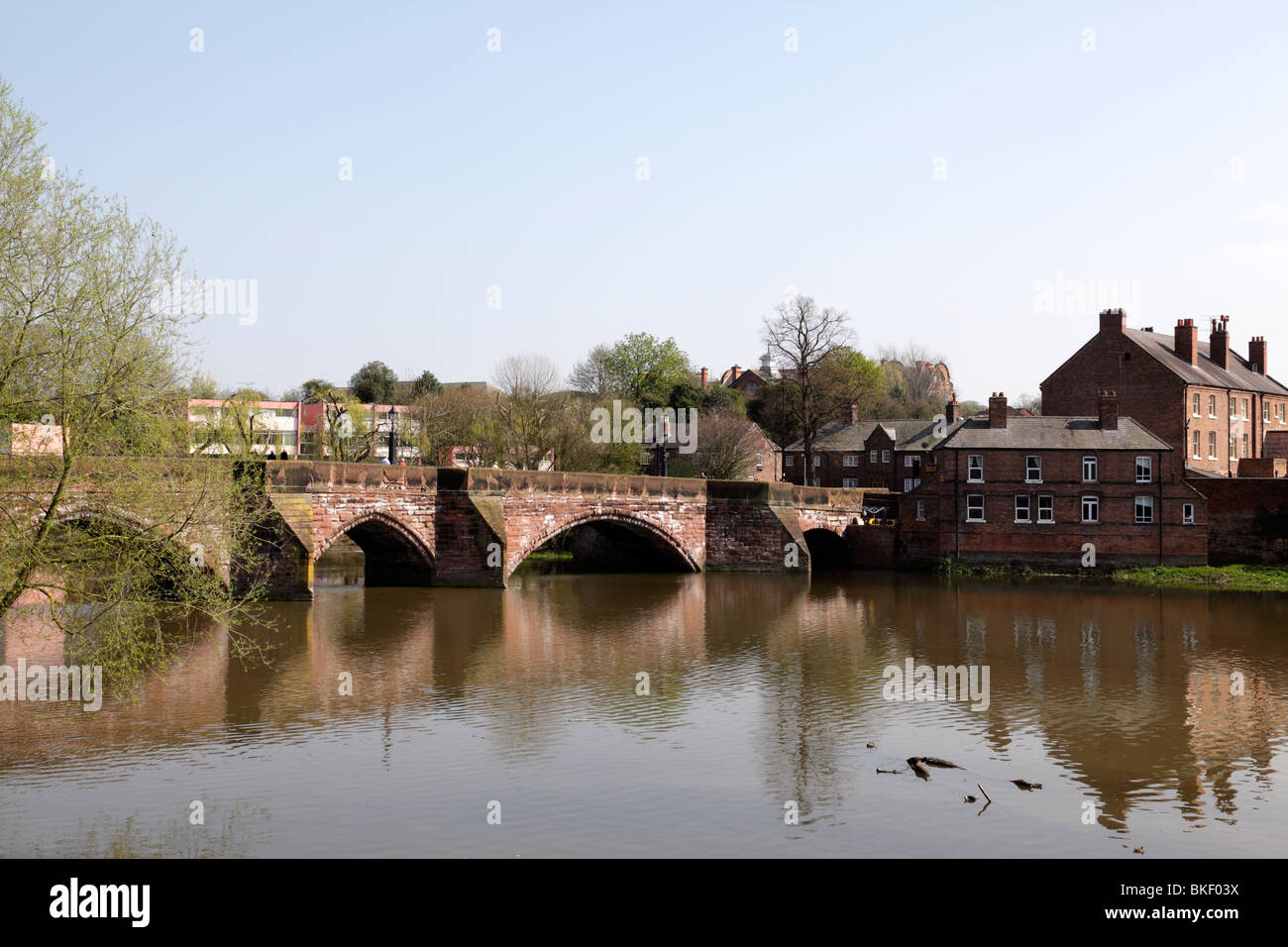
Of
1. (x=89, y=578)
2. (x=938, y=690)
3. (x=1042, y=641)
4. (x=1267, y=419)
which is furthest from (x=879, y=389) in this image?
(x=89, y=578)

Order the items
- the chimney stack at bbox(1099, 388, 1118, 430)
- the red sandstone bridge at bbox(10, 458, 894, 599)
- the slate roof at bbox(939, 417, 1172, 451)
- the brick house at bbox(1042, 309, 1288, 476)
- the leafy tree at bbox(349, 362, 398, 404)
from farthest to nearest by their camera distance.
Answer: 1. the leafy tree at bbox(349, 362, 398, 404)
2. the brick house at bbox(1042, 309, 1288, 476)
3. the chimney stack at bbox(1099, 388, 1118, 430)
4. the slate roof at bbox(939, 417, 1172, 451)
5. the red sandstone bridge at bbox(10, 458, 894, 599)

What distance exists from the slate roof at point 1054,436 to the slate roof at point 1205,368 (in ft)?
32.2

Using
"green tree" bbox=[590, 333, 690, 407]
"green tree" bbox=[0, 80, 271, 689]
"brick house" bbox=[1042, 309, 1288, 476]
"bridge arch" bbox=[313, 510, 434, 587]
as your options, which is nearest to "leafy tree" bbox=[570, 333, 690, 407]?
"green tree" bbox=[590, 333, 690, 407]

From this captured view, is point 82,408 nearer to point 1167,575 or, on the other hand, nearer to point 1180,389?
point 1167,575

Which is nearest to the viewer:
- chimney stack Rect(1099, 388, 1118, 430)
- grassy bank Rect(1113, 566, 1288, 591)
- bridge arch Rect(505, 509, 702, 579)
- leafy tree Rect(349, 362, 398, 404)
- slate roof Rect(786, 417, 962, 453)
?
bridge arch Rect(505, 509, 702, 579)

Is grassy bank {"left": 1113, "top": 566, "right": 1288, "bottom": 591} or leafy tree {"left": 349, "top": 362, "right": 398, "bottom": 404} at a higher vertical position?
leafy tree {"left": 349, "top": 362, "right": 398, "bottom": 404}

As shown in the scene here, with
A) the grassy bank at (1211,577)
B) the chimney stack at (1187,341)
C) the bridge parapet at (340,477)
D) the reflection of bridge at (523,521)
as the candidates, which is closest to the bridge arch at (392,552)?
the reflection of bridge at (523,521)

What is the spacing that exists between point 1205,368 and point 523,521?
39344 millimetres

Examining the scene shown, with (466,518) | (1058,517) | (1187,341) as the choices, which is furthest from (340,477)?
(1187,341)

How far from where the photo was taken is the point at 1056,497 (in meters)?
47.1

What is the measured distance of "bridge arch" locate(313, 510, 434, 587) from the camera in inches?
1363

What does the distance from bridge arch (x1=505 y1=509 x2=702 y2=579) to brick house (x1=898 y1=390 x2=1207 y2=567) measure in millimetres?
10921

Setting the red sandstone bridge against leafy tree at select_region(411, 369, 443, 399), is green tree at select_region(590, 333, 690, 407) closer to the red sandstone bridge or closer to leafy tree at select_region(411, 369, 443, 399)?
leafy tree at select_region(411, 369, 443, 399)
